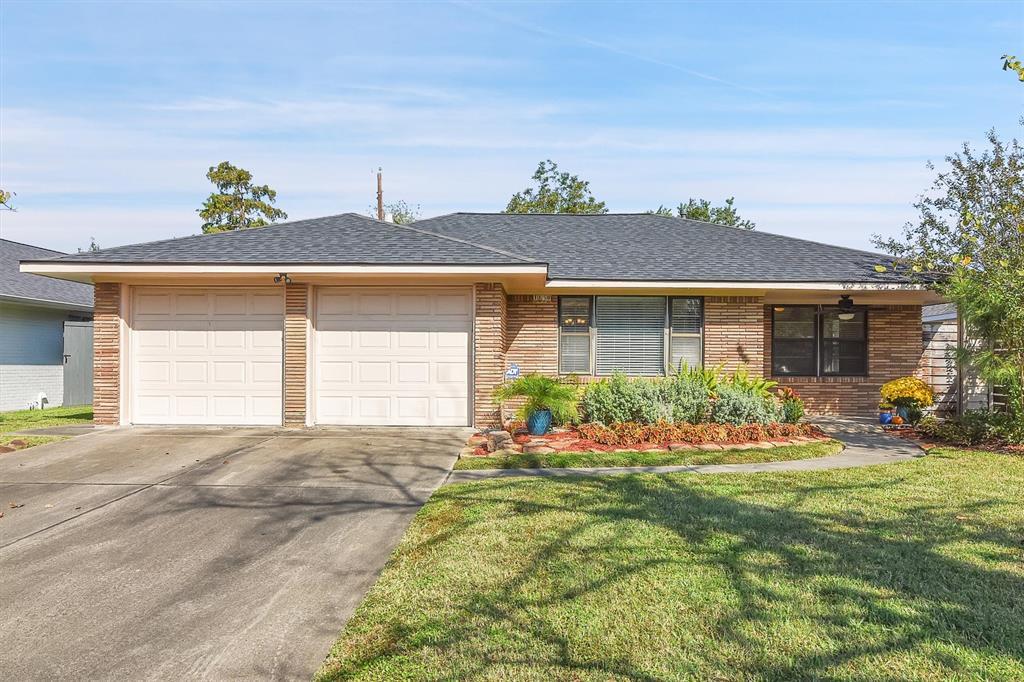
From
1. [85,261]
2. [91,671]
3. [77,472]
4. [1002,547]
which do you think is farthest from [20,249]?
[1002,547]

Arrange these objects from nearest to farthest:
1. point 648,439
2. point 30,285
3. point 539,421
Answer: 1. point 648,439
2. point 539,421
3. point 30,285

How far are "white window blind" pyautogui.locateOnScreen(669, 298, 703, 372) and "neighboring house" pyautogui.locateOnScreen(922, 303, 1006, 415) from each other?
4.23 m

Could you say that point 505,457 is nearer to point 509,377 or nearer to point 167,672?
point 509,377

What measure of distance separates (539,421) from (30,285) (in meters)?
15.6

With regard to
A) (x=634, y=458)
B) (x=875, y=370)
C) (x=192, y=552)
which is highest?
(x=875, y=370)

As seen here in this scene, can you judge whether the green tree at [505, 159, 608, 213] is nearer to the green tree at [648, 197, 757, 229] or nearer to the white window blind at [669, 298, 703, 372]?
the green tree at [648, 197, 757, 229]

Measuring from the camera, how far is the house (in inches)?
402

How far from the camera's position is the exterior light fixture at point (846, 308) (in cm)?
1258

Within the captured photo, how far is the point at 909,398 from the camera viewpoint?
11.3m

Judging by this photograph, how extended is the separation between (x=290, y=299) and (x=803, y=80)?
12.0 m

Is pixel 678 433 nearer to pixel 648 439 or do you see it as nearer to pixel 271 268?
pixel 648 439

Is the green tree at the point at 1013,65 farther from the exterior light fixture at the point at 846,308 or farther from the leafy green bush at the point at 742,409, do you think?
the leafy green bush at the point at 742,409

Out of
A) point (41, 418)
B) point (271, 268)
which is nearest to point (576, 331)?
point (271, 268)

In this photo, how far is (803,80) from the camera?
13203mm
